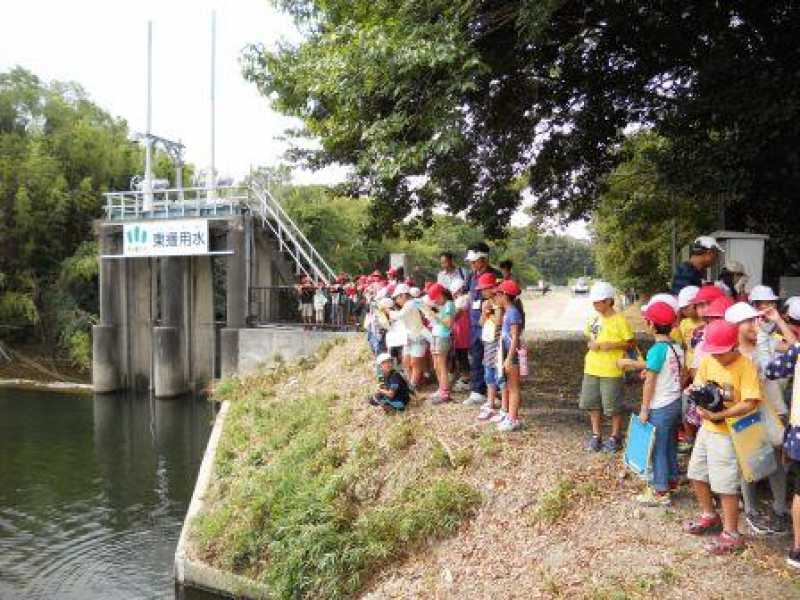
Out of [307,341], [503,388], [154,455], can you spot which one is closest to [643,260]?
[307,341]

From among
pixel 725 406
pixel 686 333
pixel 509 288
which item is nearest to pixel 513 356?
pixel 509 288

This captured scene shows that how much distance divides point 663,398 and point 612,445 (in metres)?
1.14

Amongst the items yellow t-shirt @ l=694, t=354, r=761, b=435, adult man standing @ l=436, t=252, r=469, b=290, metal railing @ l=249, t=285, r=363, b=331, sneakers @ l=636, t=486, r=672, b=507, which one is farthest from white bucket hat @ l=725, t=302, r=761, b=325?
metal railing @ l=249, t=285, r=363, b=331

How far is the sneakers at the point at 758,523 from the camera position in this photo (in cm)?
490

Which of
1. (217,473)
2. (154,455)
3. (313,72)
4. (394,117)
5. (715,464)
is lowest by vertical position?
(154,455)

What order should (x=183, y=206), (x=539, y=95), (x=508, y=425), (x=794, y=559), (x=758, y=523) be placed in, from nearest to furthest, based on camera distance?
(x=794, y=559)
(x=758, y=523)
(x=508, y=425)
(x=539, y=95)
(x=183, y=206)

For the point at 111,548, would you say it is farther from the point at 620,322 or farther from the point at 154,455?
the point at 620,322

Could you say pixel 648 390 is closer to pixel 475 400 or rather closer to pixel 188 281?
pixel 475 400

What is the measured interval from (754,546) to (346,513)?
11.4ft

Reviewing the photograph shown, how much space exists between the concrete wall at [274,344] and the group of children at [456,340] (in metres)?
5.58

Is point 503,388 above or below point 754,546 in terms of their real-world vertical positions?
above

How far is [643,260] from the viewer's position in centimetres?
2516

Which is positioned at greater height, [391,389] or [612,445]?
[391,389]

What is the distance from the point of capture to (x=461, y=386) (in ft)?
29.6
